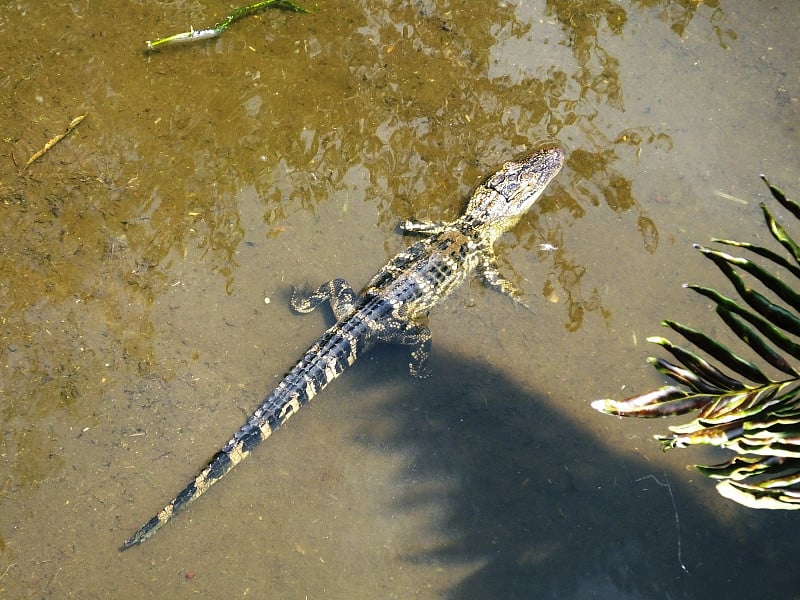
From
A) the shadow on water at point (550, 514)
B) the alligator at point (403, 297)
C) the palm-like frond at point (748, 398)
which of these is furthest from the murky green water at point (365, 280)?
the palm-like frond at point (748, 398)

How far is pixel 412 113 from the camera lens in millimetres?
5008

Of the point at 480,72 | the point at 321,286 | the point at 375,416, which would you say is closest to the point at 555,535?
the point at 375,416

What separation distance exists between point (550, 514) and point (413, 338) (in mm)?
1374

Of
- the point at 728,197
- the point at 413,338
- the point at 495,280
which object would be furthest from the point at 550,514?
the point at 728,197

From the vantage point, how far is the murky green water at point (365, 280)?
368 centimetres

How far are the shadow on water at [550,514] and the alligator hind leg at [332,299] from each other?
69 centimetres

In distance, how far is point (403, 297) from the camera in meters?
4.39

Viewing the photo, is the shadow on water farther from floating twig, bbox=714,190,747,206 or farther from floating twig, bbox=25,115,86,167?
floating twig, bbox=25,115,86,167

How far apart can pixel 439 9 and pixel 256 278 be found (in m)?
2.81

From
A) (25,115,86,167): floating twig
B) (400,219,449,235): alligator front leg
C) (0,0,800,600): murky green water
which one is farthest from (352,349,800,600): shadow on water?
(25,115,86,167): floating twig

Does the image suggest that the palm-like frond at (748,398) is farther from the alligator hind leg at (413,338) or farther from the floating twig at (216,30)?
the floating twig at (216,30)

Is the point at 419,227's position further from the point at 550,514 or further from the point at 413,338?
the point at 550,514

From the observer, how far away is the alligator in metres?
3.85

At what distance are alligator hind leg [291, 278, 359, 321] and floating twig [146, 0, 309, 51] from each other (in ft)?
7.59
